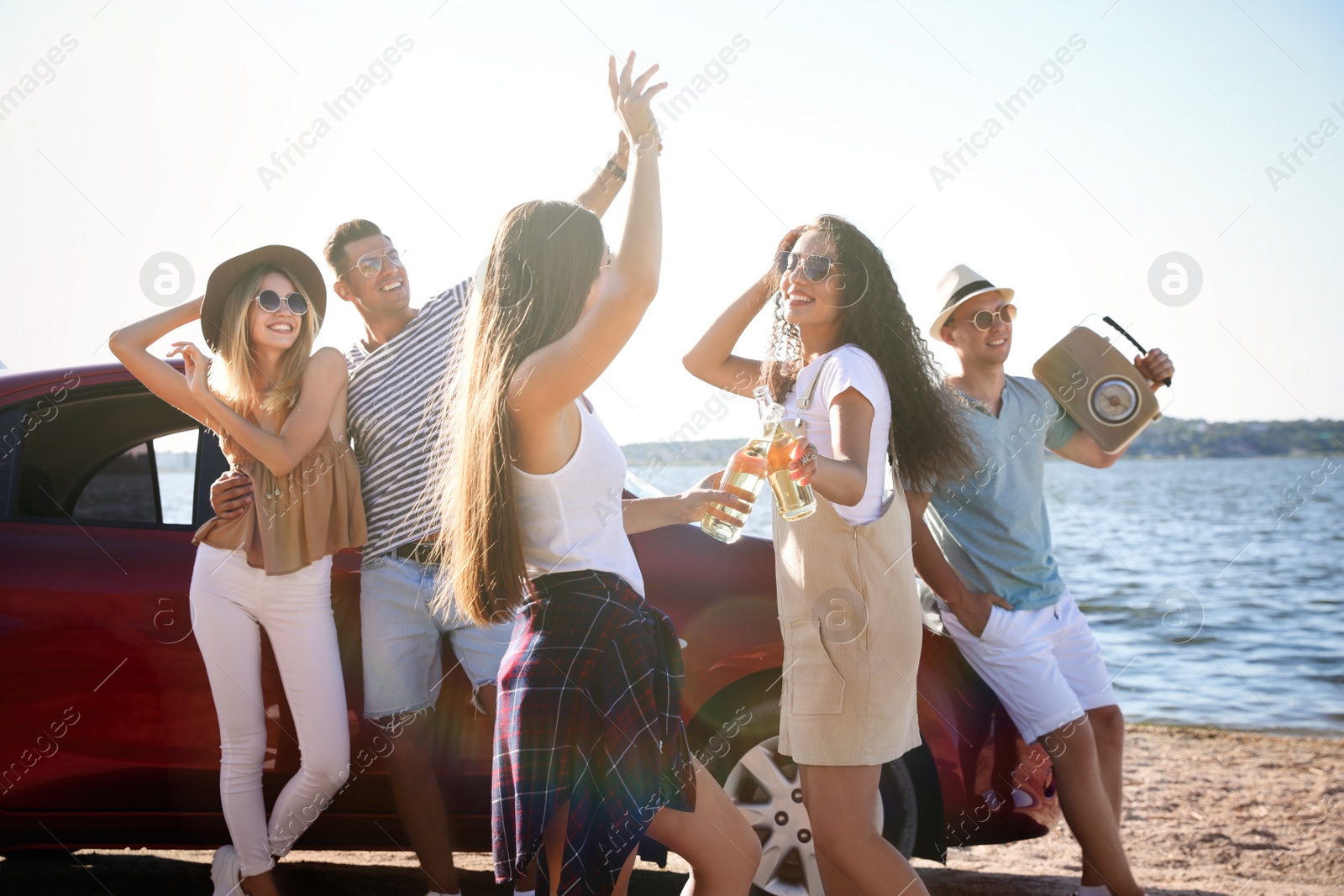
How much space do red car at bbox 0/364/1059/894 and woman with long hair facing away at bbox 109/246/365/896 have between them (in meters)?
0.18

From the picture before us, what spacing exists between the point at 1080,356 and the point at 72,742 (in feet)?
11.0

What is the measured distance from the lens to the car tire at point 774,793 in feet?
10.5

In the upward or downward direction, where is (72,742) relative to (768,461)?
downward

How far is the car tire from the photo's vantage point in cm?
320

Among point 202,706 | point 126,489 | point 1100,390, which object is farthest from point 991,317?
point 126,489

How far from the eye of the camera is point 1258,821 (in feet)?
14.6

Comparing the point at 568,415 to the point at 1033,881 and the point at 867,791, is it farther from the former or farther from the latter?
the point at 1033,881

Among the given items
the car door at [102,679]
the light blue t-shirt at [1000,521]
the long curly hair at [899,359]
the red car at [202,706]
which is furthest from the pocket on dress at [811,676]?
the car door at [102,679]

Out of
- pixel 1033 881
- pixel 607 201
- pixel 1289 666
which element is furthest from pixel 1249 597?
pixel 607 201

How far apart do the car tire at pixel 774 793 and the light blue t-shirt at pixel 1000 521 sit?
0.64 m

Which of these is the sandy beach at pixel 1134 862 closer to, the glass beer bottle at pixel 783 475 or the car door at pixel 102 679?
the car door at pixel 102 679

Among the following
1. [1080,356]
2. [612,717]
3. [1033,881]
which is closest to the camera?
[612,717]

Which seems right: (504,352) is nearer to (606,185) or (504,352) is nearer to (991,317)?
(606,185)

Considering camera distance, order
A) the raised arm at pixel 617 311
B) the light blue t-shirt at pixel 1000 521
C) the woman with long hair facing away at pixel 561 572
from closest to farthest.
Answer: the raised arm at pixel 617 311, the woman with long hair facing away at pixel 561 572, the light blue t-shirt at pixel 1000 521
